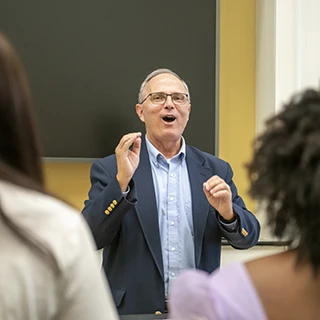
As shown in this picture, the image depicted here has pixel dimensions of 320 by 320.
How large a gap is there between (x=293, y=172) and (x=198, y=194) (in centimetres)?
132

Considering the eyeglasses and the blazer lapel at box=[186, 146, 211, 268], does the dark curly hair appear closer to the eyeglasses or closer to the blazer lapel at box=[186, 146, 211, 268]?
the blazer lapel at box=[186, 146, 211, 268]

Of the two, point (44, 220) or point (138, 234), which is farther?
point (138, 234)

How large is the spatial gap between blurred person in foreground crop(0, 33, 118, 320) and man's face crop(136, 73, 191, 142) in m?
1.39

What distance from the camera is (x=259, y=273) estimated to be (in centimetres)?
86

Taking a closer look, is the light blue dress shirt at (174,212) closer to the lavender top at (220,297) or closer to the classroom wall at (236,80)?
the classroom wall at (236,80)

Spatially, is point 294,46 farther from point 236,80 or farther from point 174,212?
point 174,212

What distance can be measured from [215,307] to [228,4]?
2468 millimetres

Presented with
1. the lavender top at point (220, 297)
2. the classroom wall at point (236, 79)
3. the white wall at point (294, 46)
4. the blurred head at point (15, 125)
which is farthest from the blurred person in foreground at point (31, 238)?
the classroom wall at point (236, 79)

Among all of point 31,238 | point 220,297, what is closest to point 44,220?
point 31,238

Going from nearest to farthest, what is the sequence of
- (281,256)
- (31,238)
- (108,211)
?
1. (31,238)
2. (281,256)
3. (108,211)

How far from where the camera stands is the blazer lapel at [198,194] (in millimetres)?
2051

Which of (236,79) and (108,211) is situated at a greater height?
(236,79)

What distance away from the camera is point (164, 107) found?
7.32ft

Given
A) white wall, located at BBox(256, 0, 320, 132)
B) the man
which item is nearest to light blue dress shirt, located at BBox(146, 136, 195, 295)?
the man
